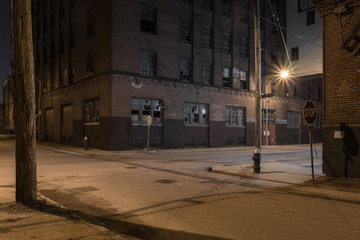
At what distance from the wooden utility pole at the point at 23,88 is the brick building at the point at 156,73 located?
61.2 ft

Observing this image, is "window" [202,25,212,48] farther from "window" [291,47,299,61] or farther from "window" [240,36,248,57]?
"window" [291,47,299,61]

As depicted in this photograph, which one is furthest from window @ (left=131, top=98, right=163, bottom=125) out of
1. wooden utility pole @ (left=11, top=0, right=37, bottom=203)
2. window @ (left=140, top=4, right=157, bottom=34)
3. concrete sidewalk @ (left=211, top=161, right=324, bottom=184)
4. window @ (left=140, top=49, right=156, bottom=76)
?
wooden utility pole @ (left=11, top=0, right=37, bottom=203)

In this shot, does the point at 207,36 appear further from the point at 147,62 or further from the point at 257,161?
the point at 257,161

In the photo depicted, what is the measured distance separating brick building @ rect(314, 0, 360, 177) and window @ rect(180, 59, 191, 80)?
18974mm

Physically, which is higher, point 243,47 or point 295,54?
point 243,47

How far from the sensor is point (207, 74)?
32344mm

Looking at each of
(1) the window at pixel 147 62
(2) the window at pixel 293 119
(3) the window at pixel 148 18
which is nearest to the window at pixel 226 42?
(3) the window at pixel 148 18

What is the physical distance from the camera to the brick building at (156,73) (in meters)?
26.1

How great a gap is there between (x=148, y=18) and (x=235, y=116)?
14.3 meters

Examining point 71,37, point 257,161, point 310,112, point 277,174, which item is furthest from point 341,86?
point 71,37

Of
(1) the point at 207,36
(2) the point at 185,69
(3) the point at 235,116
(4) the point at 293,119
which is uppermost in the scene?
(1) the point at 207,36

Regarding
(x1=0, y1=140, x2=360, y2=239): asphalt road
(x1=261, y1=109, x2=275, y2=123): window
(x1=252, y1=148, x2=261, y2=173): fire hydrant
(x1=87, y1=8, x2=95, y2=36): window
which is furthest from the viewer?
(x1=261, y1=109, x2=275, y2=123): window

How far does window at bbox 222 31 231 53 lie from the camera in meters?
34.0

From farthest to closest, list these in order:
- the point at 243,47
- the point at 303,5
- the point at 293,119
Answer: the point at 293,119 < the point at 243,47 < the point at 303,5
